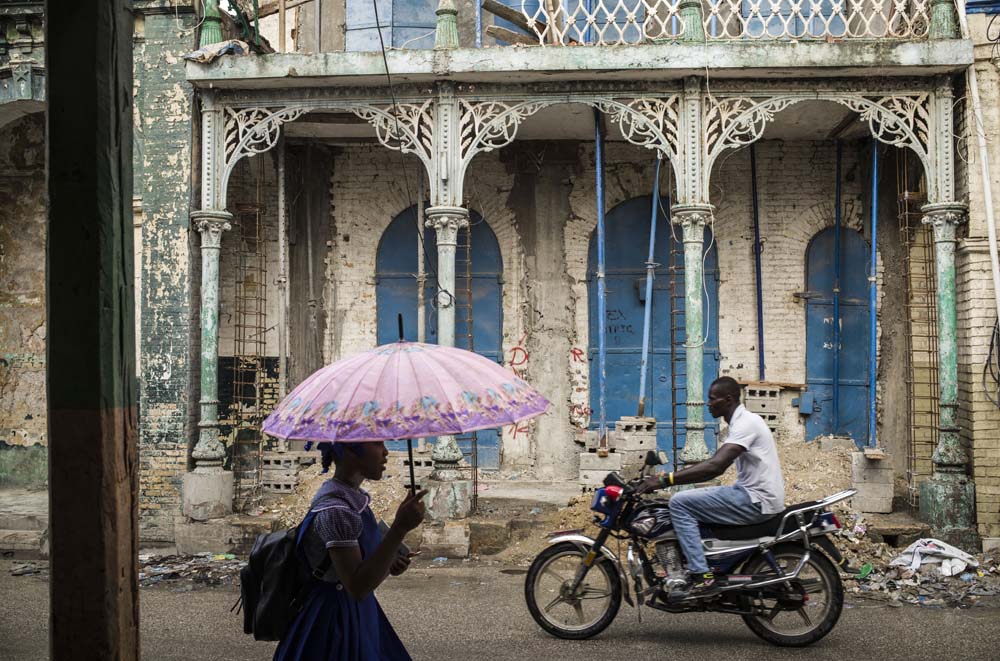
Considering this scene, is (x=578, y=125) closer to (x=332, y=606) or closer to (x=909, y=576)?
(x=909, y=576)

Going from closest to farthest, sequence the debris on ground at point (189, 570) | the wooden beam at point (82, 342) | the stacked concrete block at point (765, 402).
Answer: the wooden beam at point (82, 342), the debris on ground at point (189, 570), the stacked concrete block at point (765, 402)

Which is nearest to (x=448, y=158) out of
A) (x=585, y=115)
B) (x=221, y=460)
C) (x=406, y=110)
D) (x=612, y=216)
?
(x=406, y=110)

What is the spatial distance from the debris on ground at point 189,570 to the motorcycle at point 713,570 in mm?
3599

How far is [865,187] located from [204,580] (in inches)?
347

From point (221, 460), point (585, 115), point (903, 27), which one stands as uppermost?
point (903, 27)

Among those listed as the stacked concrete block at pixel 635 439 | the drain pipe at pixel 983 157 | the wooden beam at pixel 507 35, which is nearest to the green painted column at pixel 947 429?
the drain pipe at pixel 983 157

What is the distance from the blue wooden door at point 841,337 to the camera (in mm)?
11828

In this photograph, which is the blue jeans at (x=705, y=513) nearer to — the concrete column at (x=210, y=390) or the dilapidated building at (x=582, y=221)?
the dilapidated building at (x=582, y=221)

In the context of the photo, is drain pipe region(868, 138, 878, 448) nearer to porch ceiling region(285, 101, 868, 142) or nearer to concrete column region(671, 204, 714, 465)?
porch ceiling region(285, 101, 868, 142)

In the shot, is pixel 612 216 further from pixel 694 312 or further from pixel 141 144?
pixel 141 144

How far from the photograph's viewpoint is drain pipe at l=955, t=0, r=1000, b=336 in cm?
936

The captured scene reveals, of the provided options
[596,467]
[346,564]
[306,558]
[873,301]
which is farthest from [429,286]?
[346,564]

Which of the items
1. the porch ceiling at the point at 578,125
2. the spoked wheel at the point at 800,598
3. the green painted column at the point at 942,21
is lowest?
the spoked wheel at the point at 800,598

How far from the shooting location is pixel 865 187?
11.9m
